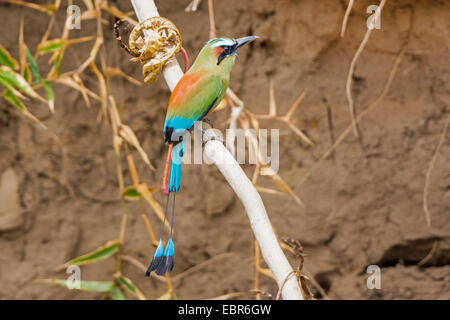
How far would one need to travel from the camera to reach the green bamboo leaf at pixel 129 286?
1192 millimetres

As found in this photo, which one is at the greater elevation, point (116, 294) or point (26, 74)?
point (26, 74)

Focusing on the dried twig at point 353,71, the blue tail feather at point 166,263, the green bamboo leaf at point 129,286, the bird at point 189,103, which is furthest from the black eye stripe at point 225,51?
the green bamboo leaf at point 129,286

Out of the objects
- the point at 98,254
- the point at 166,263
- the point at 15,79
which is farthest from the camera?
the point at 98,254

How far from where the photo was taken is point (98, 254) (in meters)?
1.16

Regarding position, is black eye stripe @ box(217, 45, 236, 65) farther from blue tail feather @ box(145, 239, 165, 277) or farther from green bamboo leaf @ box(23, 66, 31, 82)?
green bamboo leaf @ box(23, 66, 31, 82)

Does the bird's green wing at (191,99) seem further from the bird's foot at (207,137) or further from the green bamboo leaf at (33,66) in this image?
the green bamboo leaf at (33,66)

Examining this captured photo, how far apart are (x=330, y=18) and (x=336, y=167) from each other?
339 mm

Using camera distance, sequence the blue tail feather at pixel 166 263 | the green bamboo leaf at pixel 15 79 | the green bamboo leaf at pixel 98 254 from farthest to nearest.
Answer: the green bamboo leaf at pixel 98 254, the green bamboo leaf at pixel 15 79, the blue tail feather at pixel 166 263

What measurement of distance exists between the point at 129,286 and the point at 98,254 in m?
0.11

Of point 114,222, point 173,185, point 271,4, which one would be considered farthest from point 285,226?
point 173,185

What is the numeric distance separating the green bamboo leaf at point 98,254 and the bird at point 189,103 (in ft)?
1.85

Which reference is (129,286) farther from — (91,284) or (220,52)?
(220,52)

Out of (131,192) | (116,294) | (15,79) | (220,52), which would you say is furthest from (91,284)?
(220,52)

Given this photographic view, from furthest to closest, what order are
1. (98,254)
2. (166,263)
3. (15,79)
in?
1. (98,254)
2. (15,79)
3. (166,263)
